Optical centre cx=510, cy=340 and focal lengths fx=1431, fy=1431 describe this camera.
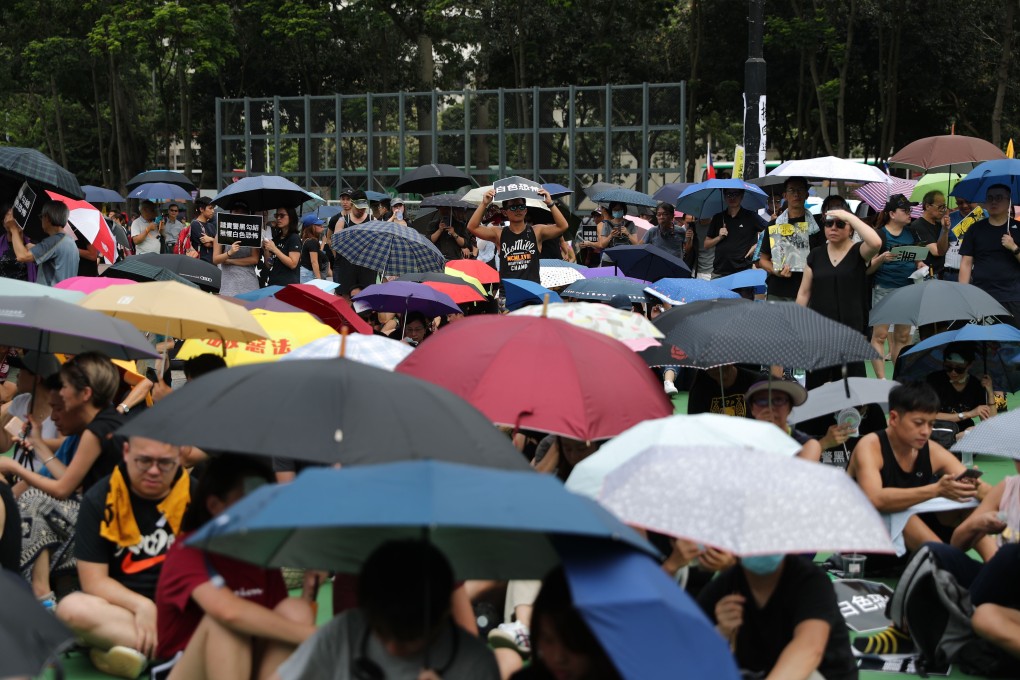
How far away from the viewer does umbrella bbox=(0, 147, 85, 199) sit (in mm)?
10273

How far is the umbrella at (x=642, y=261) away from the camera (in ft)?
43.1

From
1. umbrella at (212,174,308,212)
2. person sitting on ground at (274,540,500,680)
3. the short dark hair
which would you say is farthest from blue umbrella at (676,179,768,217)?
person sitting on ground at (274,540,500,680)

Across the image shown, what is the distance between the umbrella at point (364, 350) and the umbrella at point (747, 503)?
2492 mm

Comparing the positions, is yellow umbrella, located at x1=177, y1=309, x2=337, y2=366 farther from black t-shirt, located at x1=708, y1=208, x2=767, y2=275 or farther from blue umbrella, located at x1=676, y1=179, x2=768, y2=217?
blue umbrella, located at x1=676, y1=179, x2=768, y2=217

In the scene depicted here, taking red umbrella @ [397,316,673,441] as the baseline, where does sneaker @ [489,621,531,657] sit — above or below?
below

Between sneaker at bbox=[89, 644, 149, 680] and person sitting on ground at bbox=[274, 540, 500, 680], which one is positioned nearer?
person sitting on ground at bbox=[274, 540, 500, 680]

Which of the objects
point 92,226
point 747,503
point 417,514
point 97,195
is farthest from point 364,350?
point 97,195

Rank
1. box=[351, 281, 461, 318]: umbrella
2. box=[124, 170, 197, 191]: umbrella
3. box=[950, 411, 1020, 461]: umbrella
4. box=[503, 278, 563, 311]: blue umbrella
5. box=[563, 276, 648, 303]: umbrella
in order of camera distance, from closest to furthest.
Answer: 1. box=[950, 411, 1020, 461]: umbrella
2. box=[563, 276, 648, 303]: umbrella
3. box=[351, 281, 461, 318]: umbrella
4. box=[503, 278, 563, 311]: blue umbrella
5. box=[124, 170, 197, 191]: umbrella

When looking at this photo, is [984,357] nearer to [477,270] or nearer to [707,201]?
[477,270]

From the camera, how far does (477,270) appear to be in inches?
522

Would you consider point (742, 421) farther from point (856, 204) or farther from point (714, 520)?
point (856, 204)

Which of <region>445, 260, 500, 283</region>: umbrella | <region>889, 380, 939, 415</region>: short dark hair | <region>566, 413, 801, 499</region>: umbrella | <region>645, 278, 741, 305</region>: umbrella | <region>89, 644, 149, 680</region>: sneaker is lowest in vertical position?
<region>89, 644, 149, 680</region>: sneaker

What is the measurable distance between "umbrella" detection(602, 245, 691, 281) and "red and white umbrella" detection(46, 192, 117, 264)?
460 cm

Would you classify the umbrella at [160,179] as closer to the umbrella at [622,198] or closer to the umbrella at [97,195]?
the umbrella at [97,195]
